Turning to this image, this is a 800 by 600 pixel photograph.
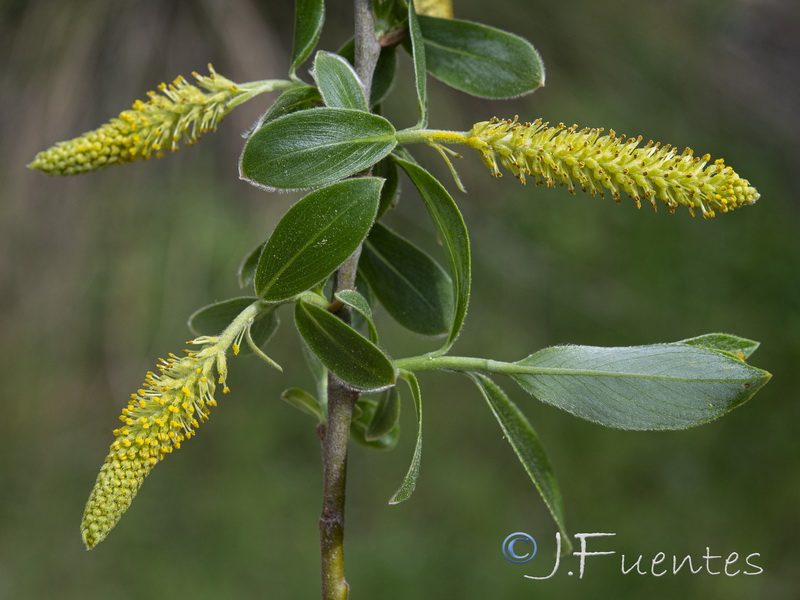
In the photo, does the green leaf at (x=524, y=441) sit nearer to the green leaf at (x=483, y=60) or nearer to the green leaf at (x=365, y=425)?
the green leaf at (x=365, y=425)

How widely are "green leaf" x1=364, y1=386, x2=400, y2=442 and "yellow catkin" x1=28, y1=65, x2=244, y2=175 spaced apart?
23 cm

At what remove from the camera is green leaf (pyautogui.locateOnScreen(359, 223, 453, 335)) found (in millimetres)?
612

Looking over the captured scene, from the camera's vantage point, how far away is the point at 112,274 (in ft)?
7.06

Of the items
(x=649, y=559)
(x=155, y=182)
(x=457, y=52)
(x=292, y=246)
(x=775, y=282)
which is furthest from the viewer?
(x=775, y=282)

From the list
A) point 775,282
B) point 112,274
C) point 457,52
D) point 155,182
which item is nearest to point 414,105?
point 155,182

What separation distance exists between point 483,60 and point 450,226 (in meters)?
0.17

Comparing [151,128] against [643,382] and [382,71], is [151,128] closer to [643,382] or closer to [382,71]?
[382,71]

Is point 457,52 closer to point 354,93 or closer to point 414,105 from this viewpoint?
point 354,93

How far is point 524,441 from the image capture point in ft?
1.89

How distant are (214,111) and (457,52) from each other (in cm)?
19

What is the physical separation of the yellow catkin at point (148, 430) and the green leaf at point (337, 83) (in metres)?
0.17
